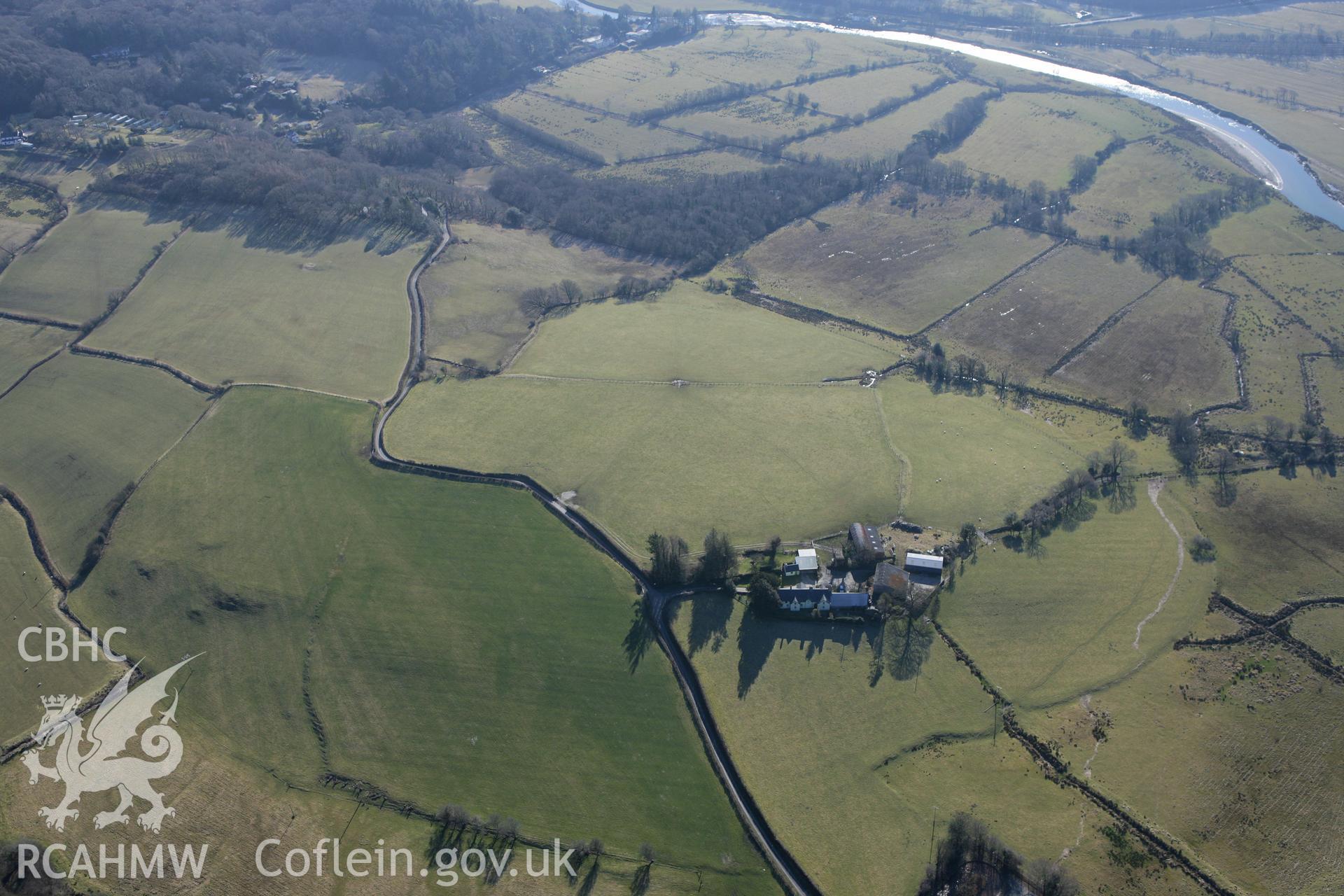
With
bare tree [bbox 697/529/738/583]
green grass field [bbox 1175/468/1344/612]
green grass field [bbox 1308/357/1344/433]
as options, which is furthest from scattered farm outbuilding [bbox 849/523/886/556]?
green grass field [bbox 1308/357/1344/433]

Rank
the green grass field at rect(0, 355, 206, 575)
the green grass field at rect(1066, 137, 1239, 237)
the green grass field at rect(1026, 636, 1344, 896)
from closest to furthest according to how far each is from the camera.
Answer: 1. the green grass field at rect(1026, 636, 1344, 896)
2. the green grass field at rect(0, 355, 206, 575)
3. the green grass field at rect(1066, 137, 1239, 237)

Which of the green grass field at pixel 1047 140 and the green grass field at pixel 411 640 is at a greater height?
the green grass field at pixel 1047 140

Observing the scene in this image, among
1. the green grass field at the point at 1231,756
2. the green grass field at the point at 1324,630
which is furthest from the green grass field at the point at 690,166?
the green grass field at the point at 1231,756

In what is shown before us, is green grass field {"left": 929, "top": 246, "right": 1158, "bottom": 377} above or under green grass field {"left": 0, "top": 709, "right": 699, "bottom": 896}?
above

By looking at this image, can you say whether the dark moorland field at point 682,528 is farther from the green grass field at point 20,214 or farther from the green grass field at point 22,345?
the green grass field at point 20,214

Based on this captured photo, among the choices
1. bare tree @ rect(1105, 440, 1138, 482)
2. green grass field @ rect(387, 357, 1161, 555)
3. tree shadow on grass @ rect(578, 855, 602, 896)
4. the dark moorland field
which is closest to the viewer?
tree shadow on grass @ rect(578, 855, 602, 896)

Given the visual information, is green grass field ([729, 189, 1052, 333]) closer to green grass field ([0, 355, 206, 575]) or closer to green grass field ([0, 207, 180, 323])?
green grass field ([0, 355, 206, 575])
